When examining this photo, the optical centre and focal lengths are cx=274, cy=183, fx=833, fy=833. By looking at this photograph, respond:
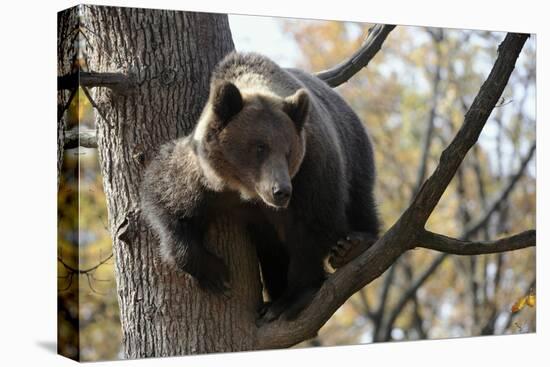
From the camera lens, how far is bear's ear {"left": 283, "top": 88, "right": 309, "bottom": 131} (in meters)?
5.51

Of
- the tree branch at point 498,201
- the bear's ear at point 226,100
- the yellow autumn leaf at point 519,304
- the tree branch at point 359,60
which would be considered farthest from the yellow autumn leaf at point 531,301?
the bear's ear at point 226,100

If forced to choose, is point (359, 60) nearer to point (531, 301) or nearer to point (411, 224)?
point (411, 224)

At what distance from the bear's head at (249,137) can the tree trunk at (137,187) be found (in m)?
0.47

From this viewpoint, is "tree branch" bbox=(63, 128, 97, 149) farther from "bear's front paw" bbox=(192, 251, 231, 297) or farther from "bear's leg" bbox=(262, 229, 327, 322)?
"bear's leg" bbox=(262, 229, 327, 322)

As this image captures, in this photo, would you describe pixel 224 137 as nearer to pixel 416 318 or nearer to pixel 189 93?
pixel 189 93

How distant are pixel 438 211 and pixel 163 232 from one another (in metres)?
7.36

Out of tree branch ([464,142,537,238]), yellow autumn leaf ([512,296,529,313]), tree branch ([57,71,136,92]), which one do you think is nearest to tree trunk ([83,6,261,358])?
tree branch ([57,71,136,92])

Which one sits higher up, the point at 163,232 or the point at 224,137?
the point at 224,137

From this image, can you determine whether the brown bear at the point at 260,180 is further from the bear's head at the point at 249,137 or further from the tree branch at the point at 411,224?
the tree branch at the point at 411,224

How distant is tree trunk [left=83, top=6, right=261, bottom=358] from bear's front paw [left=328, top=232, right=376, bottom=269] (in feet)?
2.08

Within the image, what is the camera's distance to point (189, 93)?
19.8ft
